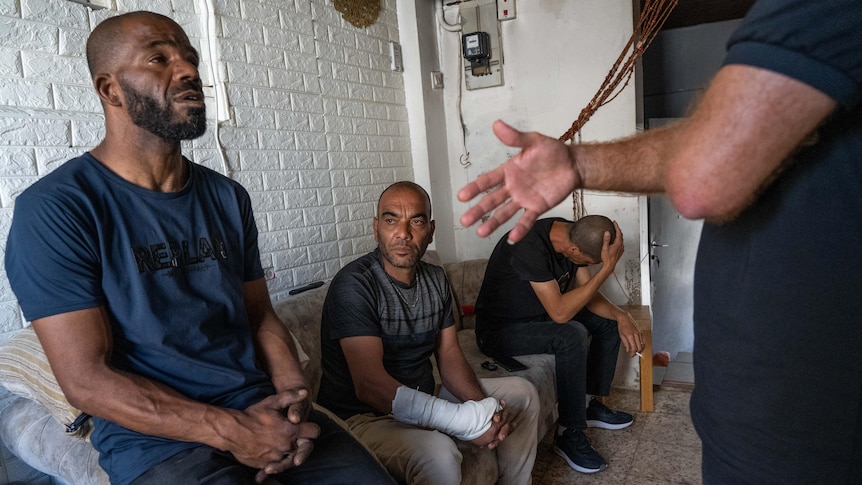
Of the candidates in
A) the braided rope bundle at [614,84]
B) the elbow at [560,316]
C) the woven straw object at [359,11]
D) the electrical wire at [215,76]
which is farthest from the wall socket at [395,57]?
the elbow at [560,316]

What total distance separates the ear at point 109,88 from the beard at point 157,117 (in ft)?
0.06

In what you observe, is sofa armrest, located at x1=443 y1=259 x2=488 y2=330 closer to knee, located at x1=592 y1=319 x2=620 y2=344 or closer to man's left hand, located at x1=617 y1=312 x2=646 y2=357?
knee, located at x1=592 y1=319 x2=620 y2=344

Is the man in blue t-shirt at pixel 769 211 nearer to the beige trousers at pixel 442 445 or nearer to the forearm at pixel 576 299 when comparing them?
the beige trousers at pixel 442 445

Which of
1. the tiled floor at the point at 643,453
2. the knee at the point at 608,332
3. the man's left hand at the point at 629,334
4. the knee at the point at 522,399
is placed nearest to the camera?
the knee at the point at 522,399

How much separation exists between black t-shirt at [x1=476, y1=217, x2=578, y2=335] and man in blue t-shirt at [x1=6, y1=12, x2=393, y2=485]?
1263 millimetres

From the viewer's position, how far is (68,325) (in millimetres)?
1021

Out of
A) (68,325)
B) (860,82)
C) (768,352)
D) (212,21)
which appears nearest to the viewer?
(860,82)

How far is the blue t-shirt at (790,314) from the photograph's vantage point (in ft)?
1.92

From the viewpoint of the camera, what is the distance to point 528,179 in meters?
0.69

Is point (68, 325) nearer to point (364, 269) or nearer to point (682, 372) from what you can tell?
point (364, 269)

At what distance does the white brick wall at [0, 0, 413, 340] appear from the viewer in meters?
1.54

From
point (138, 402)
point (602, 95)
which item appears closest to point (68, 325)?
point (138, 402)

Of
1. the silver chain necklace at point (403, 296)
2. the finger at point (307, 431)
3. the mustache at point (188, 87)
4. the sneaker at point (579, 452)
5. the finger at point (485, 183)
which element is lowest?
the sneaker at point (579, 452)

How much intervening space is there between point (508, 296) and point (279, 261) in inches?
42.3
